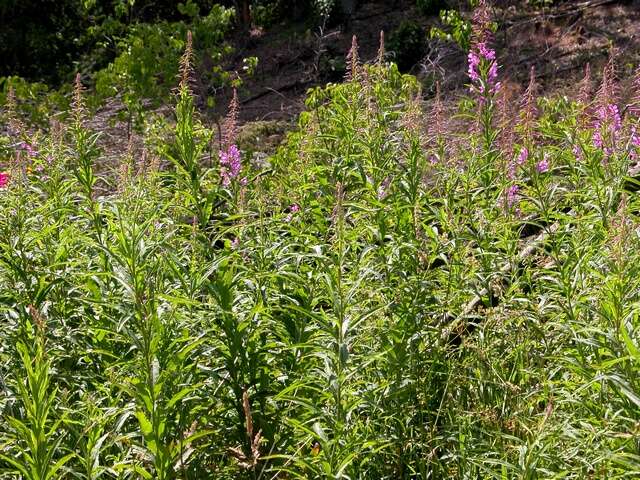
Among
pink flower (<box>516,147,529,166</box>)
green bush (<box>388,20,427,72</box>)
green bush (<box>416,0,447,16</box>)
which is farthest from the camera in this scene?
green bush (<box>416,0,447,16</box>)

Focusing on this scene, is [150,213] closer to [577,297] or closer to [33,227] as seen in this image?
[33,227]

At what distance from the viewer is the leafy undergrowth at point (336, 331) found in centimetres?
327

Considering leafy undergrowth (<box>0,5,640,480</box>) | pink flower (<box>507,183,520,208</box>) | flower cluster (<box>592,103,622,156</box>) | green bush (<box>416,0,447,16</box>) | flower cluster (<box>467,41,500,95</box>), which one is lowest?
leafy undergrowth (<box>0,5,640,480</box>)

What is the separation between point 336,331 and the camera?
336cm

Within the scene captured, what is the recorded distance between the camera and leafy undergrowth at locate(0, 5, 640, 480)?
327cm

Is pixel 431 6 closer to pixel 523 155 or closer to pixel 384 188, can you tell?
pixel 523 155

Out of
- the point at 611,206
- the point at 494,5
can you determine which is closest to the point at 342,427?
the point at 611,206

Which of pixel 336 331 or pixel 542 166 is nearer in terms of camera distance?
pixel 336 331

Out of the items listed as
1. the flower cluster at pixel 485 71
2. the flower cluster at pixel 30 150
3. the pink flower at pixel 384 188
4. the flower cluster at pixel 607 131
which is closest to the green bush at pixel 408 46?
the flower cluster at pixel 30 150

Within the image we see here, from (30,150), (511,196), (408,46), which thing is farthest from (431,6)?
(511,196)

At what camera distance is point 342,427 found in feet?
10.7

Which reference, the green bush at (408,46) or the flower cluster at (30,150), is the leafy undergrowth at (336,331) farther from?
the green bush at (408,46)

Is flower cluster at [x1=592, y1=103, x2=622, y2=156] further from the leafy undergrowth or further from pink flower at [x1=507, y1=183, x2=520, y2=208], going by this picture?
pink flower at [x1=507, y1=183, x2=520, y2=208]

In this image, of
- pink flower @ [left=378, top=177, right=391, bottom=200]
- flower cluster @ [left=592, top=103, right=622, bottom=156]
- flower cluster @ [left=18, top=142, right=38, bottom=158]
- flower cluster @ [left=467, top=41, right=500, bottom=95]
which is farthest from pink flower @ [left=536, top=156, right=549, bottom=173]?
flower cluster @ [left=18, top=142, right=38, bottom=158]
